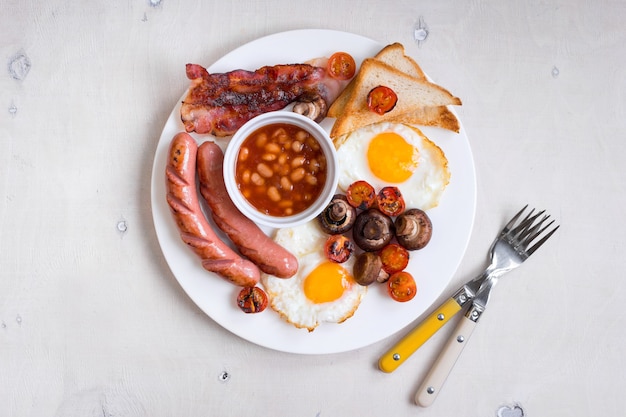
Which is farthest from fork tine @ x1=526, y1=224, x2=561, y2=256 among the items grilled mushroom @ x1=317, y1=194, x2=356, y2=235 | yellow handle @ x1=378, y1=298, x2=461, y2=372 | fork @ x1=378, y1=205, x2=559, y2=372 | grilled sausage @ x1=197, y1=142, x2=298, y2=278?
grilled sausage @ x1=197, y1=142, x2=298, y2=278

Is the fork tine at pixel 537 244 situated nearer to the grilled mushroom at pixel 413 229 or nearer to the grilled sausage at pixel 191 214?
the grilled mushroom at pixel 413 229

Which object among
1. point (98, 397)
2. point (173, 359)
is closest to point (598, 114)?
point (173, 359)

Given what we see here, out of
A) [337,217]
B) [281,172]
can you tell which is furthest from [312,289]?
[281,172]

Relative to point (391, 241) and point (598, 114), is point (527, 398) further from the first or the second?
point (598, 114)

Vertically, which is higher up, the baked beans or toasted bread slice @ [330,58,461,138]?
toasted bread slice @ [330,58,461,138]

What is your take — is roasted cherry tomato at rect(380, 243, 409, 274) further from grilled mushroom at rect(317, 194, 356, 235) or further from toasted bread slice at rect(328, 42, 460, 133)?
toasted bread slice at rect(328, 42, 460, 133)
